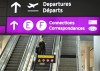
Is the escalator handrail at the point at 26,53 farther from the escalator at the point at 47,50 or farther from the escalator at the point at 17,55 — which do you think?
the escalator at the point at 47,50

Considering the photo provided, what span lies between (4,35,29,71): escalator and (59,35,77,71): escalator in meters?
2.50

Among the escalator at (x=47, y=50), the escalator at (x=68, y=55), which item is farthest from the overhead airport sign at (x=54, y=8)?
the escalator at (x=68, y=55)

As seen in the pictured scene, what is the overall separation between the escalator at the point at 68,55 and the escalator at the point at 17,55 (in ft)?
8.21

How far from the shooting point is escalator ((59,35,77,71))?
1594 centimetres

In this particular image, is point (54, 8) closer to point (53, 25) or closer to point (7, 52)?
point (53, 25)

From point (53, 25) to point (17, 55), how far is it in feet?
33.5

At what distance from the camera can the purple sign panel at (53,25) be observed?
624cm

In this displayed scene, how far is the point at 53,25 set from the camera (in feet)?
20.7

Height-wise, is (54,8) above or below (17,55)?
above

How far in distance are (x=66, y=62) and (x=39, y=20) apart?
→ 10.5m

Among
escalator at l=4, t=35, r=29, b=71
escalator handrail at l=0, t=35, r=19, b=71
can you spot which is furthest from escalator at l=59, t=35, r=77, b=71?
escalator handrail at l=0, t=35, r=19, b=71

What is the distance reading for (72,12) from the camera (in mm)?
6297

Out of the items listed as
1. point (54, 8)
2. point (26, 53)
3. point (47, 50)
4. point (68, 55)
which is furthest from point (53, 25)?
point (68, 55)

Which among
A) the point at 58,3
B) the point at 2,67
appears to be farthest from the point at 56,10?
the point at 2,67
